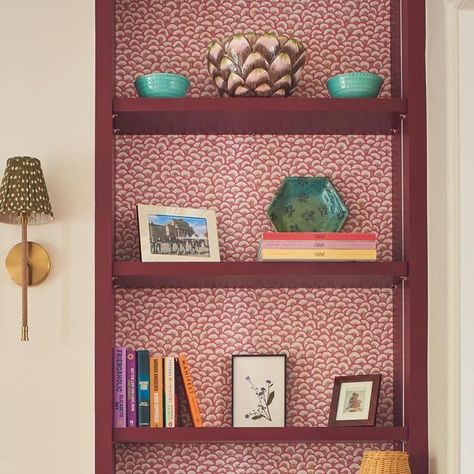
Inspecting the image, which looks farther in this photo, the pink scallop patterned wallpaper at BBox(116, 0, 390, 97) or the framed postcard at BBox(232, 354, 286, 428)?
the pink scallop patterned wallpaper at BBox(116, 0, 390, 97)

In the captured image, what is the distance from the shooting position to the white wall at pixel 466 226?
7.86ft

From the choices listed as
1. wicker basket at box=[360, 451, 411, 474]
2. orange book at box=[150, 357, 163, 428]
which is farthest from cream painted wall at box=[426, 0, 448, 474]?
orange book at box=[150, 357, 163, 428]

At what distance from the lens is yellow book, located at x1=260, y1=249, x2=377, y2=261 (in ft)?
8.42

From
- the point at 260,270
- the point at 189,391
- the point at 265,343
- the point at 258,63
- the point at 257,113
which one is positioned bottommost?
the point at 189,391

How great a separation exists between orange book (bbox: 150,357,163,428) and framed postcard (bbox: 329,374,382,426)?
48 cm

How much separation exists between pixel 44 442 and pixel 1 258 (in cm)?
55

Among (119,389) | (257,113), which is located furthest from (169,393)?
(257,113)

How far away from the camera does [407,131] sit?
264cm

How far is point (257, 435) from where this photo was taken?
8.44 feet

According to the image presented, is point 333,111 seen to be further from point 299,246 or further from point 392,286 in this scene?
point 392,286

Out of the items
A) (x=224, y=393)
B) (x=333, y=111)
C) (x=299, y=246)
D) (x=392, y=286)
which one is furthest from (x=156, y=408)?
(x=333, y=111)

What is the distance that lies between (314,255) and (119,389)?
0.65 meters

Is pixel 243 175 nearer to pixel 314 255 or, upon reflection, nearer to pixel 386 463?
pixel 314 255

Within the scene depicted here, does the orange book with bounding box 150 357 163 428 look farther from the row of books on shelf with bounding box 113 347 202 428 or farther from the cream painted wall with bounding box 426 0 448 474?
the cream painted wall with bounding box 426 0 448 474
